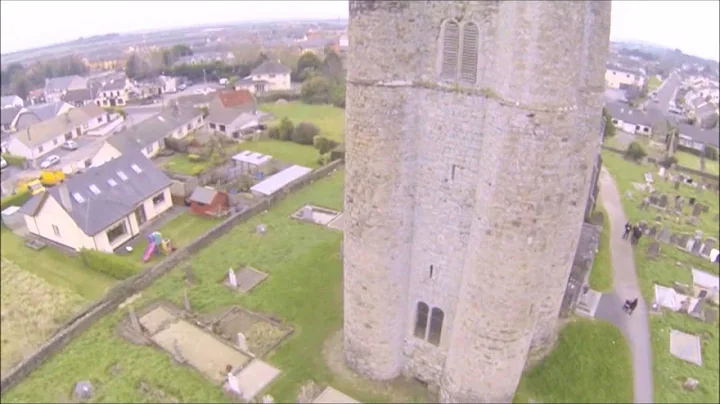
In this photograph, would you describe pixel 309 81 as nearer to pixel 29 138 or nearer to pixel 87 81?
pixel 29 138

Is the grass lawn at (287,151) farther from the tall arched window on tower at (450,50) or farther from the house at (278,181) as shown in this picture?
the tall arched window on tower at (450,50)

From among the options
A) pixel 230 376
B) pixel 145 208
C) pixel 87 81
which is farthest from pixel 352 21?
pixel 87 81

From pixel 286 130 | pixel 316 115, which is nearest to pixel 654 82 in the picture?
pixel 316 115

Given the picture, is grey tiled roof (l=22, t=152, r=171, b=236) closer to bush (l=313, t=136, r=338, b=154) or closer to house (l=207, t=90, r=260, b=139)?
bush (l=313, t=136, r=338, b=154)

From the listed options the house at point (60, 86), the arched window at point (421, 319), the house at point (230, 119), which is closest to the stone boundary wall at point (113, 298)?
the arched window at point (421, 319)

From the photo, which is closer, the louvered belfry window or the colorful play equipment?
the louvered belfry window

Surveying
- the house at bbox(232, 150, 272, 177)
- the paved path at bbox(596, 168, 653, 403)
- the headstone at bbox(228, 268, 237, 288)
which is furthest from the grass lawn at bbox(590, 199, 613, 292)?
the house at bbox(232, 150, 272, 177)
